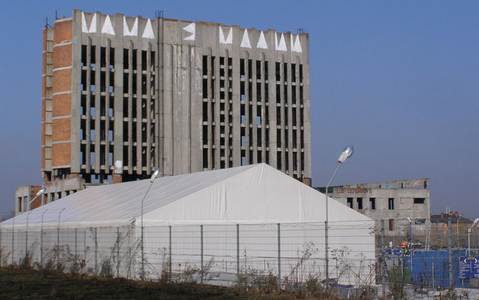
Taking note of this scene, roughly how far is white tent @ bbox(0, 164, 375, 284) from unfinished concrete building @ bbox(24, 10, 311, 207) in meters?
58.1

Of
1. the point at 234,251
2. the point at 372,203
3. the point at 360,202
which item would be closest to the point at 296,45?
the point at 360,202

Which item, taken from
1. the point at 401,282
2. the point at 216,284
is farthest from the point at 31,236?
the point at 401,282

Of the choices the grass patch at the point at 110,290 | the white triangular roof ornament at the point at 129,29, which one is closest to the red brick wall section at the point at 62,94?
the white triangular roof ornament at the point at 129,29

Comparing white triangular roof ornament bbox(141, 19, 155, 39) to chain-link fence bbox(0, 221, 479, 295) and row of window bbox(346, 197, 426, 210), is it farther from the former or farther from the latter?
chain-link fence bbox(0, 221, 479, 295)

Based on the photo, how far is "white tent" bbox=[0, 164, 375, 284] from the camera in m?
31.8

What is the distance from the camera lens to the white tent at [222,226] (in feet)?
104

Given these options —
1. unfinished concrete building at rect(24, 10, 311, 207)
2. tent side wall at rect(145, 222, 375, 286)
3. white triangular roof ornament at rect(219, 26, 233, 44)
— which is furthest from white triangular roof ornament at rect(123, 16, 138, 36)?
tent side wall at rect(145, 222, 375, 286)

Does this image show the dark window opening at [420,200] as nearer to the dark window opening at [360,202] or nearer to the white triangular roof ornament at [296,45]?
the dark window opening at [360,202]

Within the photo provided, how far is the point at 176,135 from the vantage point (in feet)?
345

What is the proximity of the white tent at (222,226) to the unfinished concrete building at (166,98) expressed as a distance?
58111 millimetres

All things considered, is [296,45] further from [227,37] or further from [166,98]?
[166,98]

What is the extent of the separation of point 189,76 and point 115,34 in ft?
36.7

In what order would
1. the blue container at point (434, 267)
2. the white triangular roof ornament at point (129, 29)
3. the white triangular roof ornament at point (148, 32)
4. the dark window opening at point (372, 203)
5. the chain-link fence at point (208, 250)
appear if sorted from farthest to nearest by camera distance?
the dark window opening at point (372, 203)
the white triangular roof ornament at point (148, 32)
the white triangular roof ornament at point (129, 29)
the chain-link fence at point (208, 250)
the blue container at point (434, 267)

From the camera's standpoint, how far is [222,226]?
34.5m
